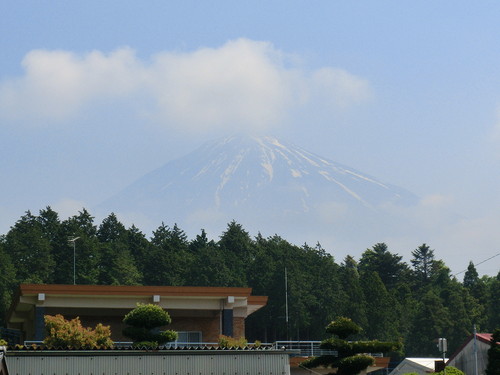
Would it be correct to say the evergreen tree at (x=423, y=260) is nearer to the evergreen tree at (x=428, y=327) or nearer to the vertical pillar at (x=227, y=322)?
the evergreen tree at (x=428, y=327)

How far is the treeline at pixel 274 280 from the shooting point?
9944 centimetres

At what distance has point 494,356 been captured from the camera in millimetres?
47969

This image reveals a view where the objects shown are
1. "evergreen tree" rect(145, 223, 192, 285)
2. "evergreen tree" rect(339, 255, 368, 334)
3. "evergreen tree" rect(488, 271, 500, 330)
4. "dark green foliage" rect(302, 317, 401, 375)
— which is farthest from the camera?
"evergreen tree" rect(145, 223, 192, 285)

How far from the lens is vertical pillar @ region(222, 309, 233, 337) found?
48375mm

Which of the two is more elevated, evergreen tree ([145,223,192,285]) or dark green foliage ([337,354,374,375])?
evergreen tree ([145,223,192,285])

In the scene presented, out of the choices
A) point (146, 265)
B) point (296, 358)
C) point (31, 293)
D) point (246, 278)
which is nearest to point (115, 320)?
point (31, 293)

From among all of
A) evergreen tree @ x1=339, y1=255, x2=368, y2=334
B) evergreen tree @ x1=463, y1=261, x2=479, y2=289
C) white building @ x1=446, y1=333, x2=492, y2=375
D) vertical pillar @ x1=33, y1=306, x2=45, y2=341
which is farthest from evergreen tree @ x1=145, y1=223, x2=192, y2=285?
vertical pillar @ x1=33, y1=306, x2=45, y2=341

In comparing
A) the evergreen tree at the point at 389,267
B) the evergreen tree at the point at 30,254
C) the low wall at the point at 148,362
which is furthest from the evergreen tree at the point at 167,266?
the low wall at the point at 148,362

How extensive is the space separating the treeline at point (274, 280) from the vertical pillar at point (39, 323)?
4420cm

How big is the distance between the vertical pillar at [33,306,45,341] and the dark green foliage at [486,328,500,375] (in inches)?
863

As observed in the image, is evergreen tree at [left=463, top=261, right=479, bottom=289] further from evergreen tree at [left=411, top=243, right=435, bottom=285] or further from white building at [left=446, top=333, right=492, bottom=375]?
white building at [left=446, top=333, right=492, bottom=375]

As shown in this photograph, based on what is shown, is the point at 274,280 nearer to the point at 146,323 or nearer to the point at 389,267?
the point at 389,267

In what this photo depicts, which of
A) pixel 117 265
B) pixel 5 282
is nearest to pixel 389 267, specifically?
pixel 117 265

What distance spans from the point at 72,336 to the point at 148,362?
637 cm
